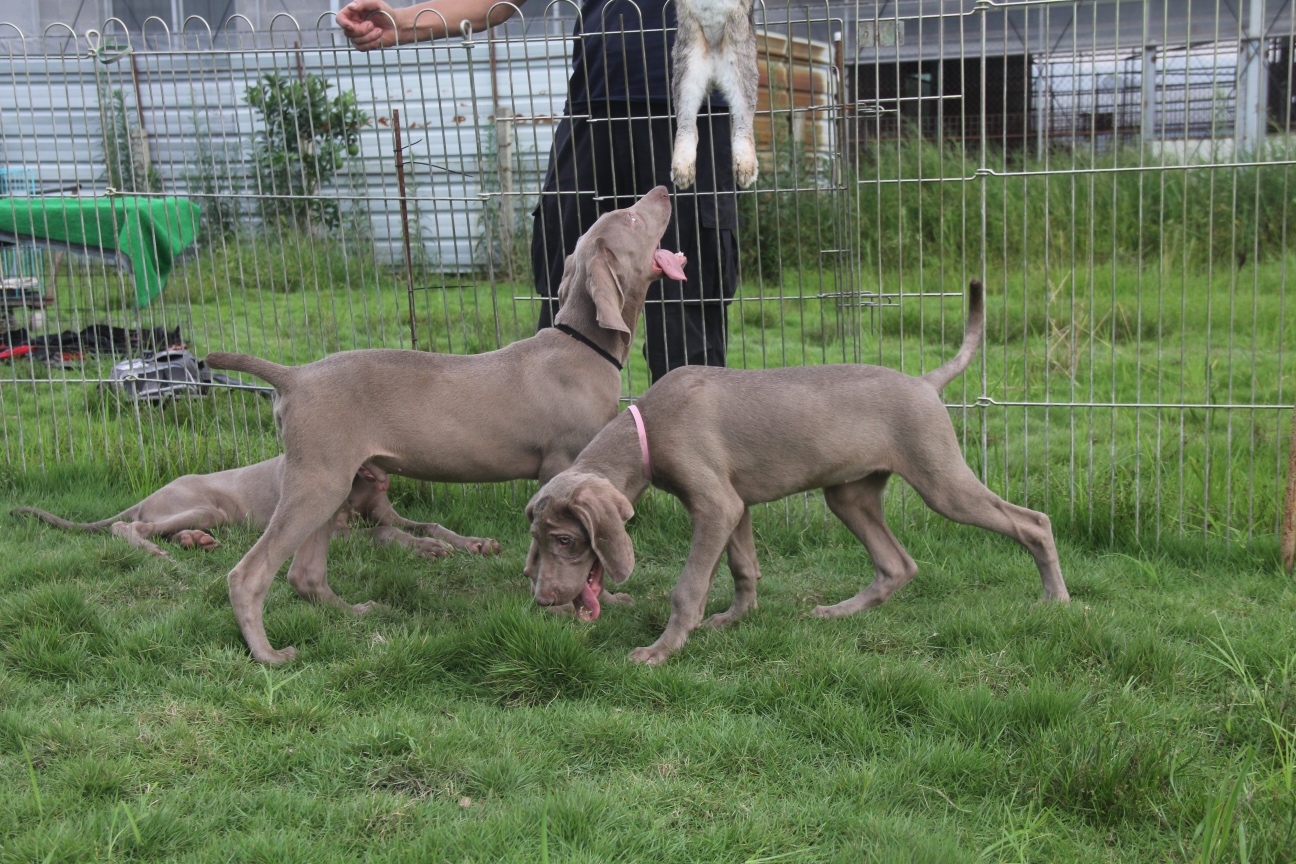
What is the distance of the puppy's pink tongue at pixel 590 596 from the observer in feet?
14.2

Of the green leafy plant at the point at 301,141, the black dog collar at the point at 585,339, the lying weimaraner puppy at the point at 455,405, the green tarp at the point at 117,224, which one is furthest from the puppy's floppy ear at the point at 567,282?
the green tarp at the point at 117,224

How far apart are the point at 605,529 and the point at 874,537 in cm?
137

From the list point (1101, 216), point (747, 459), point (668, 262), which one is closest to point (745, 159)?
point (668, 262)

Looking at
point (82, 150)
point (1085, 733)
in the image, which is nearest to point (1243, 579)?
point (1085, 733)

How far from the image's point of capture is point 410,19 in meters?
5.87

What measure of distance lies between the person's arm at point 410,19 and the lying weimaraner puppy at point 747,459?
2.39 m

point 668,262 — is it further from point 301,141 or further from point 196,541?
point 301,141

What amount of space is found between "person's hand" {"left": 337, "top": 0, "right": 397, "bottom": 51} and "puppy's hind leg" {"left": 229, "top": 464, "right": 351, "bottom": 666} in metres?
2.29

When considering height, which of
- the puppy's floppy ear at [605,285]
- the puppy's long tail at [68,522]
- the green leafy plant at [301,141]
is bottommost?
the puppy's long tail at [68,522]

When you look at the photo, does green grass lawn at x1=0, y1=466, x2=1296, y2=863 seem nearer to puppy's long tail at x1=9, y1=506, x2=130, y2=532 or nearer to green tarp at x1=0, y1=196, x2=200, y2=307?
puppy's long tail at x1=9, y1=506, x2=130, y2=532

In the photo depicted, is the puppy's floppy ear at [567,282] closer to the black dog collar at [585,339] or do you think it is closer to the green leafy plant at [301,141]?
the black dog collar at [585,339]

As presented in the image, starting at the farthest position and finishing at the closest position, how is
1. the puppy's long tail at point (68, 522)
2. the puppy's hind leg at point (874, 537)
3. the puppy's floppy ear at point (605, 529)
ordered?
the puppy's long tail at point (68, 522) → the puppy's hind leg at point (874, 537) → the puppy's floppy ear at point (605, 529)

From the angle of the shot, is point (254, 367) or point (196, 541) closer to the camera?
point (254, 367)

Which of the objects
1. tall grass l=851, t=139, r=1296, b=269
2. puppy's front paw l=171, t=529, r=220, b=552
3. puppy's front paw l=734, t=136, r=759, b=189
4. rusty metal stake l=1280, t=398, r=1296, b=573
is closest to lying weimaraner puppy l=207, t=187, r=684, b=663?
puppy's front paw l=734, t=136, r=759, b=189
